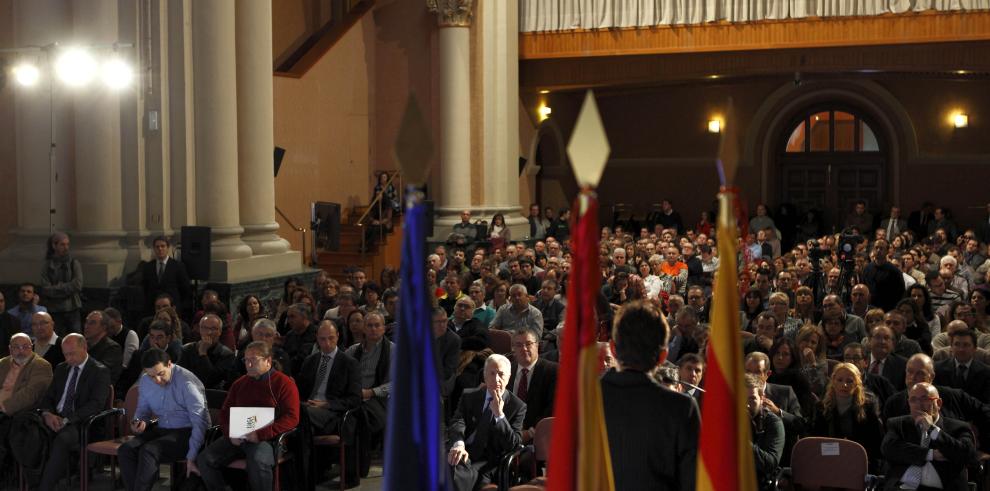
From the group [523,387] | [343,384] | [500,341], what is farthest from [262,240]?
[523,387]

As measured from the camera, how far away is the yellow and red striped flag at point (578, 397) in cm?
332

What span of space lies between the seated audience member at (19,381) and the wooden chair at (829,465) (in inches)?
202

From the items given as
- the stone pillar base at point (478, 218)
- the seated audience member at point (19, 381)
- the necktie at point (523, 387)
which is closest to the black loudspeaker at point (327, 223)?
the stone pillar base at point (478, 218)

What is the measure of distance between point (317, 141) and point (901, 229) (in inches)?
398

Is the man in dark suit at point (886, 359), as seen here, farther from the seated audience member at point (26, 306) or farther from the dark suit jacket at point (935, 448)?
the seated audience member at point (26, 306)

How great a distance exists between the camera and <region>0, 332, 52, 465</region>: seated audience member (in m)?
8.48

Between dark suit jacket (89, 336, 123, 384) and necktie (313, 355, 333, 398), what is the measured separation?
5.26 feet

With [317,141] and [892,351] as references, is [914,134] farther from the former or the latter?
[892,351]

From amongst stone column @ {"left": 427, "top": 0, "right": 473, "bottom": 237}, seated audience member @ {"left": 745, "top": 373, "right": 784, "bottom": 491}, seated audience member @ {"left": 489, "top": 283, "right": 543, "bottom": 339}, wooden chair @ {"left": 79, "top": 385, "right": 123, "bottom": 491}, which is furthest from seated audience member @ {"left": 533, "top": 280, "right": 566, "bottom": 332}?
stone column @ {"left": 427, "top": 0, "right": 473, "bottom": 237}

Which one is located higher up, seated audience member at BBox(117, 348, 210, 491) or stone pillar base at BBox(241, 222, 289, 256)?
stone pillar base at BBox(241, 222, 289, 256)

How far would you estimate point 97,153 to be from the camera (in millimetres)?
12570

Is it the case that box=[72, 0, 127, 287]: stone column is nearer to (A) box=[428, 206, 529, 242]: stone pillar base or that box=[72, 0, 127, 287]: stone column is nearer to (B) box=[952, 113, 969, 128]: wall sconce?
(A) box=[428, 206, 529, 242]: stone pillar base

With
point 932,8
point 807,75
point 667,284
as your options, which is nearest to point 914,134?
point 807,75

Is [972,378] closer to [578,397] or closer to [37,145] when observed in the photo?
[578,397]
